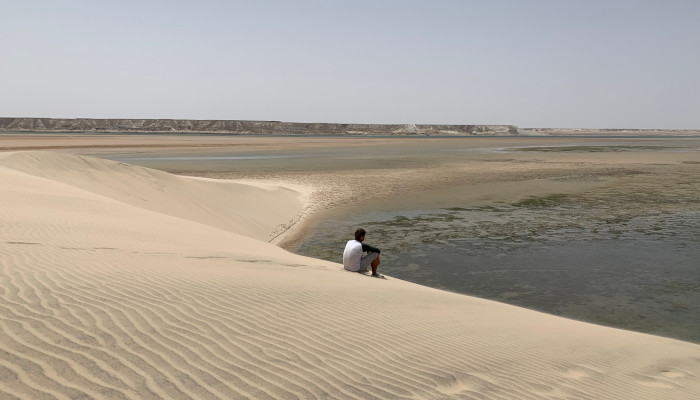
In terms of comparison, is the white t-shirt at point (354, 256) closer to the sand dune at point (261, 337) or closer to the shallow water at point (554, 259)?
the sand dune at point (261, 337)

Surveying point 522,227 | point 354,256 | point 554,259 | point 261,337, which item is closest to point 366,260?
point 354,256

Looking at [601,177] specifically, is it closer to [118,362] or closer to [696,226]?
[696,226]

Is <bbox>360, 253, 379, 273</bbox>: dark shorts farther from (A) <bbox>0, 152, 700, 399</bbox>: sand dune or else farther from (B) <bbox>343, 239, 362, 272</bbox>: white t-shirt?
(A) <bbox>0, 152, 700, 399</bbox>: sand dune

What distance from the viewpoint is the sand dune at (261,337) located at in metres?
3.41

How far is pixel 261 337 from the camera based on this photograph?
4.35m

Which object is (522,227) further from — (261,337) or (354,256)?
(261,337)

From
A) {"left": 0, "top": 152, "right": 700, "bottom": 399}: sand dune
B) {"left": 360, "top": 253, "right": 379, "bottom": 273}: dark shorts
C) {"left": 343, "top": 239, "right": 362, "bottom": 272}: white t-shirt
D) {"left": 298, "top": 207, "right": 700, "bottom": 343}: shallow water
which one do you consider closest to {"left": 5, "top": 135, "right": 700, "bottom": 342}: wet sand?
{"left": 298, "top": 207, "right": 700, "bottom": 343}: shallow water

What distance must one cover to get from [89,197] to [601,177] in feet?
85.1

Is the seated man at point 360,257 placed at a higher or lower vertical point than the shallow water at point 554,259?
higher

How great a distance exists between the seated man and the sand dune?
0.57 metres

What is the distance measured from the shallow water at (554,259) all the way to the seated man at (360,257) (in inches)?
39.4

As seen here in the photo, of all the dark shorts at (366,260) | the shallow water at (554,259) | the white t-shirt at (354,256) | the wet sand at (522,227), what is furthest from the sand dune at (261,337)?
the wet sand at (522,227)

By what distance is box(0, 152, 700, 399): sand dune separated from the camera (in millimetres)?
3412

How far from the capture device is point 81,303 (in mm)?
4359
